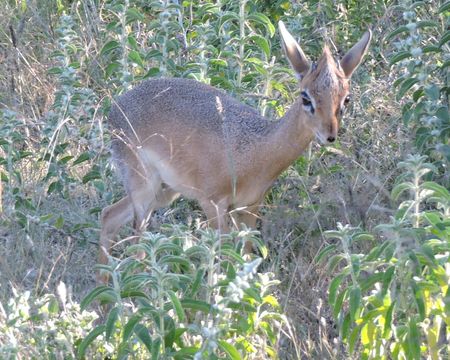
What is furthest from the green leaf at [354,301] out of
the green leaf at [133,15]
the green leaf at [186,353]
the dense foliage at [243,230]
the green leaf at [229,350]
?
the green leaf at [133,15]

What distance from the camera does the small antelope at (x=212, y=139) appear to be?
5.48 meters

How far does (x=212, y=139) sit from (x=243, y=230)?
150cm

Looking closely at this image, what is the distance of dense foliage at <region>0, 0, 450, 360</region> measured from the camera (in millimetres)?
3846

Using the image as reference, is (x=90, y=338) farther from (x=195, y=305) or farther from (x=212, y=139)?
(x=212, y=139)

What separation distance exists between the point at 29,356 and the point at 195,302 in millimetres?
682

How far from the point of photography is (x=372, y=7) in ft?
25.0

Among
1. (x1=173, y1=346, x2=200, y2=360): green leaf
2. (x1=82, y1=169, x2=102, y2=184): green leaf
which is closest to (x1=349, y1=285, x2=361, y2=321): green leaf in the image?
(x1=173, y1=346, x2=200, y2=360): green leaf

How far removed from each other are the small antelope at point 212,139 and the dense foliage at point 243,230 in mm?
184

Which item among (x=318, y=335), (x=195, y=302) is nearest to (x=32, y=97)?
(x=318, y=335)

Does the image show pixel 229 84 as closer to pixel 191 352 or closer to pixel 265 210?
pixel 265 210

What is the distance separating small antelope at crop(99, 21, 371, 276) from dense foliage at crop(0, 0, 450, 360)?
0.60ft

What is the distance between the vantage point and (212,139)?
588 centimetres

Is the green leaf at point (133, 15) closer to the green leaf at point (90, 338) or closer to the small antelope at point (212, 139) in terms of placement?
the small antelope at point (212, 139)

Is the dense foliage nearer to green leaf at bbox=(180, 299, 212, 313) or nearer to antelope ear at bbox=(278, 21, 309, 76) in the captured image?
green leaf at bbox=(180, 299, 212, 313)
